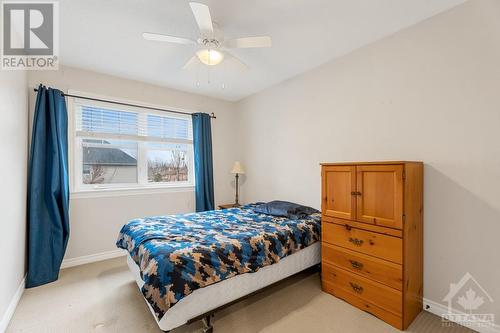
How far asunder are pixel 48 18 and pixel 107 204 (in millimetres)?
2189

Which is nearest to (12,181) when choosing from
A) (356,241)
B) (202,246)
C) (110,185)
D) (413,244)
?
(110,185)

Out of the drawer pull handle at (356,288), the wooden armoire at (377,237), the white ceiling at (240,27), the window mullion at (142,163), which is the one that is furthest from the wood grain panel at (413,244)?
the window mullion at (142,163)

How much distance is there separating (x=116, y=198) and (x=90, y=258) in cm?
83

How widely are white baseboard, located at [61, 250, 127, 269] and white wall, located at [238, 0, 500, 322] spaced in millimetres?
3191

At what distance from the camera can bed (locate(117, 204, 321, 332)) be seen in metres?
1.52

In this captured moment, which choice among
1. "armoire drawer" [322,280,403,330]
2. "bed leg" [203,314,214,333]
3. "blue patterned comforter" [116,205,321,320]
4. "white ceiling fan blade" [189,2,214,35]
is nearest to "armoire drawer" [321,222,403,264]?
"blue patterned comforter" [116,205,321,320]

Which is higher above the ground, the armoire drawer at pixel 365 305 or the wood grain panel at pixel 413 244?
the wood grain panel at pixel 413 244

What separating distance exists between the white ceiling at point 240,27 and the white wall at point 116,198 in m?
0.24

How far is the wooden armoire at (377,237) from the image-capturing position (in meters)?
1.77

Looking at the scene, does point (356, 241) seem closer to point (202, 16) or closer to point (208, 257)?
point (208, 257)

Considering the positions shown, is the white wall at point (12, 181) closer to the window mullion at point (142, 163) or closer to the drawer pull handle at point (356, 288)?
the window mullion at point (142, 163)

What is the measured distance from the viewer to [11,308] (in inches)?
75.7

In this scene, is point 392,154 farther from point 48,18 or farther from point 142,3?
point 48,18

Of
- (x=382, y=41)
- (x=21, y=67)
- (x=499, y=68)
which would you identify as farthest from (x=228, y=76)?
(x=499, y=68)
